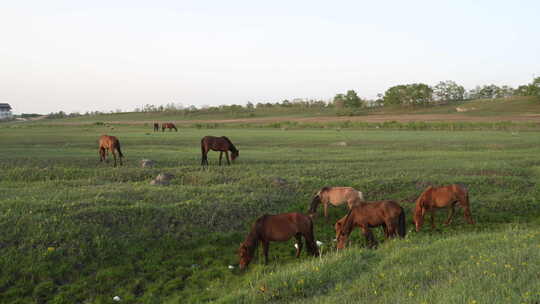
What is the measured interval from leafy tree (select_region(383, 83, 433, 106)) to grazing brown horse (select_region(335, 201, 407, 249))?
375 feet

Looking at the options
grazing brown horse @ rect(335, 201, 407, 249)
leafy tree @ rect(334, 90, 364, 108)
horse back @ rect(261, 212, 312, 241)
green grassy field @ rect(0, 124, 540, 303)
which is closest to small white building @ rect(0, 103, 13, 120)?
leafy tree @ rect(334, 90, 364, 108)

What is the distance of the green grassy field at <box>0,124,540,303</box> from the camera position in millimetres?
6336

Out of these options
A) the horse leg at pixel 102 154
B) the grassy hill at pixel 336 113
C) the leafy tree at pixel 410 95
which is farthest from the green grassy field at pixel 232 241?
the leafy tree at pixel 410 95

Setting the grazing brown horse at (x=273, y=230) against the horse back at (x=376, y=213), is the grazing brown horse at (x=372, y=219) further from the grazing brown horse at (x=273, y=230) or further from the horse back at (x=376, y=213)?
the grazing brown horse at (x=273, y=230)

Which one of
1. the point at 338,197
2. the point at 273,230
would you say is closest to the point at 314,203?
the point at 338,197

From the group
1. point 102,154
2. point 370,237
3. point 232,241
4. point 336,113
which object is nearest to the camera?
point 370,237

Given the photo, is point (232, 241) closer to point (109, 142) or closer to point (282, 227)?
point (282, 227)

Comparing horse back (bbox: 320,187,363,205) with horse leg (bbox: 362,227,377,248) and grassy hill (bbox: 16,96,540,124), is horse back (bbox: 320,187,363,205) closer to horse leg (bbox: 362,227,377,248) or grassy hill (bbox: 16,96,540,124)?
horse leg (bbox: 362,227,377,248)

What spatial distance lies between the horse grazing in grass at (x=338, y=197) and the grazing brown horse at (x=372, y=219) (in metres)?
2.22

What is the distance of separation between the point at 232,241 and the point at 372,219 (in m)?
3.96

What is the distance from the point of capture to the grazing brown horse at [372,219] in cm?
902

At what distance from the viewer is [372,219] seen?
29.9 ft

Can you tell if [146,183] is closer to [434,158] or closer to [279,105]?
[434,158]

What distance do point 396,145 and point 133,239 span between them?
25.3m
